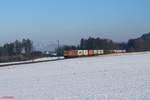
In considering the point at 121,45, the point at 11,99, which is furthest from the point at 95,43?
the point at 11,99

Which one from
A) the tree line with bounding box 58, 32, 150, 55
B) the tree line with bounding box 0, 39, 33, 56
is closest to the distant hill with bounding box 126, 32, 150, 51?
the tree line with bounding box 58, 32, 150, 55

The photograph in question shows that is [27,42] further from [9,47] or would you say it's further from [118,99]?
[118,99]

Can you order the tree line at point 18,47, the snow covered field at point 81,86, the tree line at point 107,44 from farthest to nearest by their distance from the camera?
the tree line at point 107,44 < the tree line at point 18,47 < the snow covered field at point 81,86

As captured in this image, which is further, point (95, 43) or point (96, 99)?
point (95, 43)

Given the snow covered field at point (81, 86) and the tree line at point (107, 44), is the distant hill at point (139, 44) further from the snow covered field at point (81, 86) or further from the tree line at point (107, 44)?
the snow covered field at point (81, 86)

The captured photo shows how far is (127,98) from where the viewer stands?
544 inches

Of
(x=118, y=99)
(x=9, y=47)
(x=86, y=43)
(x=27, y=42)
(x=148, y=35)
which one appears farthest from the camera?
(x=148, y=35)

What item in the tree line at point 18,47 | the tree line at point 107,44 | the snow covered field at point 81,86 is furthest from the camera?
the tree line at point 107,44

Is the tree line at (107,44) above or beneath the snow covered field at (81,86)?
above

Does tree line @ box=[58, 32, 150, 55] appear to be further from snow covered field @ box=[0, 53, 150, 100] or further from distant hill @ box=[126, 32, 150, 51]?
snow covered field @ box=[0, 53, 150, 100]

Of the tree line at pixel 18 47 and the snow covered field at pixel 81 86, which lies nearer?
the snow covered field at pixel 81 86

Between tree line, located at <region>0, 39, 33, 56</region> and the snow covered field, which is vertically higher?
tree line, located at <region>0, 39, 33, 56</region>

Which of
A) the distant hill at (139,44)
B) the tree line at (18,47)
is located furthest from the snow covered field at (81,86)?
the distant hill at (139,44)

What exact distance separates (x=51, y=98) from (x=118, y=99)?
9.34 feet
